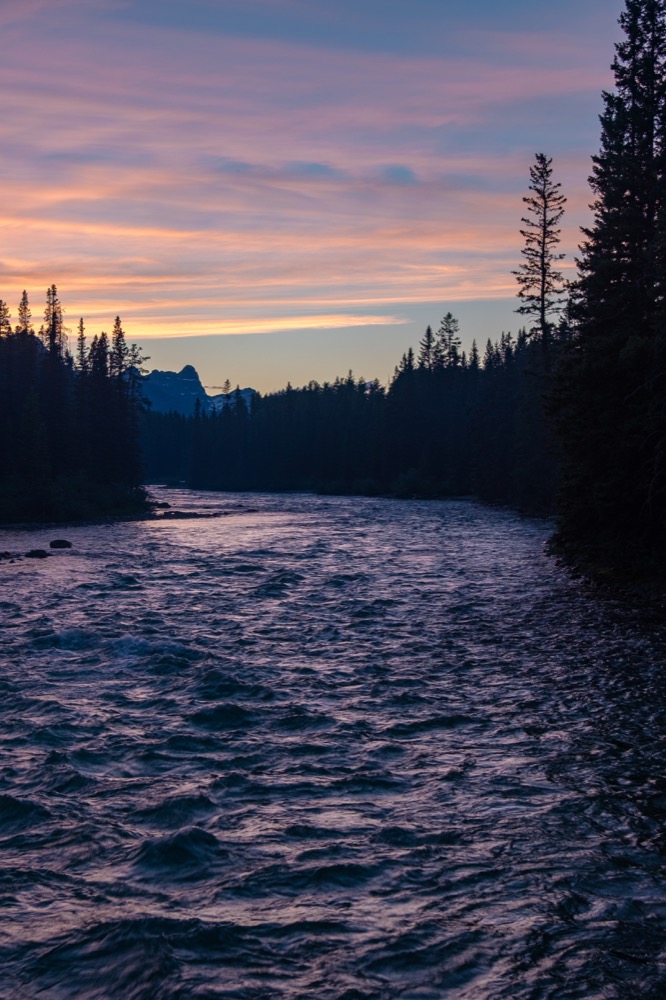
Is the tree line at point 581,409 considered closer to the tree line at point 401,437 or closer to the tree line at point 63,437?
the tree line at point 401,437

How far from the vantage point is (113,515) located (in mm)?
60750

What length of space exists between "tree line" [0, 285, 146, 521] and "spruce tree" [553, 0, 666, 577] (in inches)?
1567

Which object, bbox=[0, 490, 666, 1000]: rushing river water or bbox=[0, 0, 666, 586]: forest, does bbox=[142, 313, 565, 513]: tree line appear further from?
bbox=[0, 490, 666, 1000]: rushing river water

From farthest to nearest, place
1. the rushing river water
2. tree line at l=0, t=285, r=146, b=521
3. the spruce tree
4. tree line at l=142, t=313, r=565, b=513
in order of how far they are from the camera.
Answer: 1. tree line at l=142, t=313, r=565, b=513
2. tree line at l=0, t=285, r=146, b=521
3. the spruce tree
4. the rushing river water

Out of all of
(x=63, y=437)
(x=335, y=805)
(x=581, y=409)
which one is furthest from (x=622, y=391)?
(x=63, y=437)

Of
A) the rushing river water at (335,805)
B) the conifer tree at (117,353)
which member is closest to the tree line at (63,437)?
the conifer tree at (117,353)

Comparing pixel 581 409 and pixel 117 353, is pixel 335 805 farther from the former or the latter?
pixel 117 353

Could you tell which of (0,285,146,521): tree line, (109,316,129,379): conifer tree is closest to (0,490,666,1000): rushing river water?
(0,285,146,521): tree line

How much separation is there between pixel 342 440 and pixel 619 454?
91.9 m

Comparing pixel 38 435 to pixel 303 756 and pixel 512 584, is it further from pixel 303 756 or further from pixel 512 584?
pixel 303 756

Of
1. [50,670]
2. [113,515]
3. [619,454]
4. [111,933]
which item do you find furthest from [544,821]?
[113,515]

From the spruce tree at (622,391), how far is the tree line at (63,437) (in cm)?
3980

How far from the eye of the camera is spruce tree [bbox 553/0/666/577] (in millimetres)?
21578

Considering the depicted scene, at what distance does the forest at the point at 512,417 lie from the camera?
22984mm
